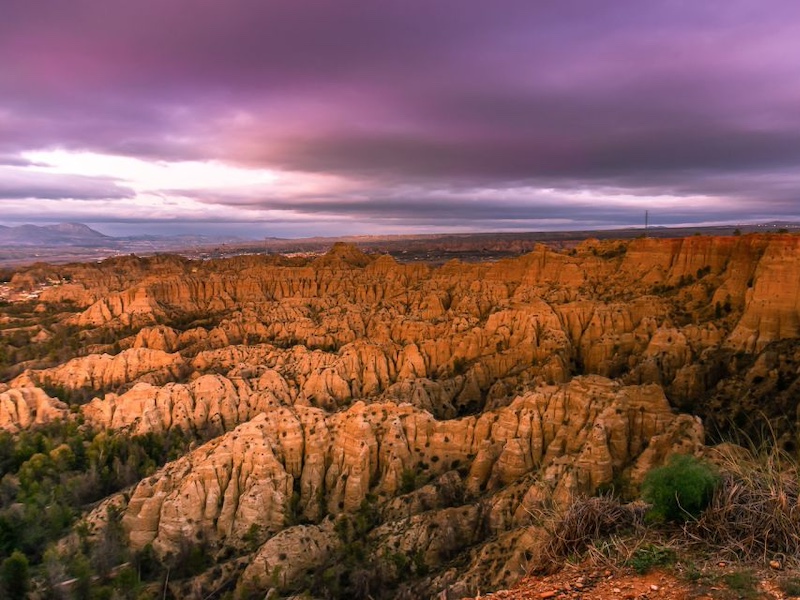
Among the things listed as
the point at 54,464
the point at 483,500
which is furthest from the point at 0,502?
the point at 483,500

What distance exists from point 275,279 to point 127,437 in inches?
2304

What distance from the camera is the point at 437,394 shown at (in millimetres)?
43406

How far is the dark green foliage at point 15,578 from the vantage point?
1956 centimetres

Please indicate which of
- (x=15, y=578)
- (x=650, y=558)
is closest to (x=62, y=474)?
(x=15, y=578)

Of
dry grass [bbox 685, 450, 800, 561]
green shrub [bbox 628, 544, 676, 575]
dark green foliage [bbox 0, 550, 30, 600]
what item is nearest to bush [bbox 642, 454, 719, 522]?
dry grass [bbox 685, 450, 800, 561]

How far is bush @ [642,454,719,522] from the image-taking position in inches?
282

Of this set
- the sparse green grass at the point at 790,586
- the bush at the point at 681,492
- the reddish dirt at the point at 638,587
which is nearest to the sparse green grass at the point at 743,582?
the reddish dirt at the point at 638,587

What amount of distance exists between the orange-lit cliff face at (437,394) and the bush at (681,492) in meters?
2.02

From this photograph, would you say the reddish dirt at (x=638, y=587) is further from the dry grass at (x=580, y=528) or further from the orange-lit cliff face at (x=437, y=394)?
the orange-lit cliff face at (x=437, y=394)

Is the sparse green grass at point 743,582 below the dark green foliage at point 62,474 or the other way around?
the other way around

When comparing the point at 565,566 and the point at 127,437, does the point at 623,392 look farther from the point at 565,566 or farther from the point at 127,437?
the point at 127,437

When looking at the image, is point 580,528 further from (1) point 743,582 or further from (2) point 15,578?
(2) point 15,578

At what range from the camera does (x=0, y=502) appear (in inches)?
1137

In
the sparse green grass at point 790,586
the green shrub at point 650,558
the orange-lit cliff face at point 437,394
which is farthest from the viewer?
the orange-lit cliff face at point 437,394
